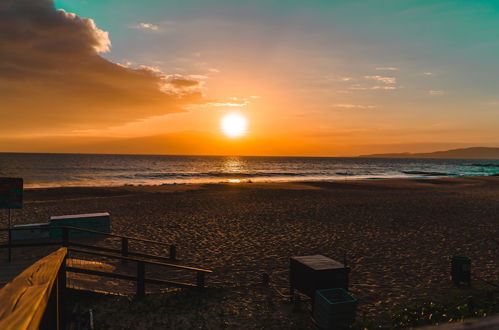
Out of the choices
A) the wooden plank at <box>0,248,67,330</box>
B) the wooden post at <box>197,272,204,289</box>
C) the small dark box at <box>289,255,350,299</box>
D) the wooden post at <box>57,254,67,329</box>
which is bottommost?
the wooden post at <box>197,272,204,289</box>

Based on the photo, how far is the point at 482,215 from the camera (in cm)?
2188

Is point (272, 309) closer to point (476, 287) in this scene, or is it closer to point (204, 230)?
point (476, 287)

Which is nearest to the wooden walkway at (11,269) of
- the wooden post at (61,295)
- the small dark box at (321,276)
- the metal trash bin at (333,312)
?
the wooden post at (61,295)

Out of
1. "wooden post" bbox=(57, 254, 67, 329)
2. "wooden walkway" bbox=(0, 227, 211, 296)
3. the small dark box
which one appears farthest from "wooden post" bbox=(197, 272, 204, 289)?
"wooden post" bbox=(57, 254, 67, 329)

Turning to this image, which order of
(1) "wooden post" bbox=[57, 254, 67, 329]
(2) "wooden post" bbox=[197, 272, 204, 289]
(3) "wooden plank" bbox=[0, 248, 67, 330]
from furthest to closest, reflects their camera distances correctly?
(2) "wooden post" bbox=[197, 272, 204, 289] → (1) "wooden post" bbox=[57, 254, 67, 329] → (3) "wooden plank" bbox=[0, 248, 67, 330]

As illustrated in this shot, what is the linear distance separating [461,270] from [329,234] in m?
7.50

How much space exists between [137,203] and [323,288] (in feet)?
75.5

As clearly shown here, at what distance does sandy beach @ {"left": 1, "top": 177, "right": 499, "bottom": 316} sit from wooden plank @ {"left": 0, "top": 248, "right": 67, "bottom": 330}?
7507 millimetres

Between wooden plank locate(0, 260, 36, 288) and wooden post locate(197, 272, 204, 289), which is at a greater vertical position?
wooden plank locate(0, 260, 36, 288)

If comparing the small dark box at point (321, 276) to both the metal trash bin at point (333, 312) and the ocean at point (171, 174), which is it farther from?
Result: the ocean at point (171, 174)

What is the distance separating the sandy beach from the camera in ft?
33.6

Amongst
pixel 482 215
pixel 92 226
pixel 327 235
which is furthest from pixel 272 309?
pixel 482 215

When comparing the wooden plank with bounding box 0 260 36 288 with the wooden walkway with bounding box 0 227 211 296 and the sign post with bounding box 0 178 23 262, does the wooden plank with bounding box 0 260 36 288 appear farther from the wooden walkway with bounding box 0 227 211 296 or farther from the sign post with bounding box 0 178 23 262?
the sign post with bounding box 0 178 23 262

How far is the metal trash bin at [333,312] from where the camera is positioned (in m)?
6.56
